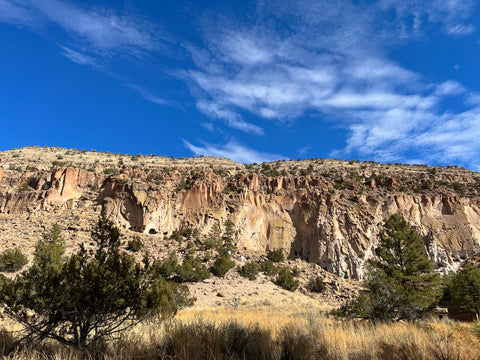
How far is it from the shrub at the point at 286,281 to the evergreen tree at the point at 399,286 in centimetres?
1251

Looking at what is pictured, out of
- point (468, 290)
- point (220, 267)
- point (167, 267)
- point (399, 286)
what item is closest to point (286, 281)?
point (220, 267)

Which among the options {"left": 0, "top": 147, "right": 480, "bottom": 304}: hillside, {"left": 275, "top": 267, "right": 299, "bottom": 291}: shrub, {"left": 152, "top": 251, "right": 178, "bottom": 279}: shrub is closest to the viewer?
{"left": 152, "top": 251, "right": 178, "bottom": 279}: shrub

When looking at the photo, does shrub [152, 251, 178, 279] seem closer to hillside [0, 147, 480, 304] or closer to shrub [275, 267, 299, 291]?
hillside [0, 147, 480, 304]

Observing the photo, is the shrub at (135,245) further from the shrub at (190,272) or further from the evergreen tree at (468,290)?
the evergreen tree at (468,290)

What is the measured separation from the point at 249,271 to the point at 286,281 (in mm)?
3944

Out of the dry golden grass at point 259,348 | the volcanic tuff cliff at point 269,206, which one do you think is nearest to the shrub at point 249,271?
the volcanic tuff cliff at point 269,206

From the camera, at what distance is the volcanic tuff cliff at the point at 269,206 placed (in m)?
32.6

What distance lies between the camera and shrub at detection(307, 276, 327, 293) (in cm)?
2747

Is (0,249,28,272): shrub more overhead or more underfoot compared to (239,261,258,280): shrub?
more overhead

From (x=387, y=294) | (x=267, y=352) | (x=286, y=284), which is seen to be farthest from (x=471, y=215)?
(x=267, y=352)

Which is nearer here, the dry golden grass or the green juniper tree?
the dry golden grass

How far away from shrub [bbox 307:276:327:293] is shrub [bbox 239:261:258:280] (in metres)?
5.91

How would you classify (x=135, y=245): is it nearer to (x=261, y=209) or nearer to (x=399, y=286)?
(x=261, y=209)

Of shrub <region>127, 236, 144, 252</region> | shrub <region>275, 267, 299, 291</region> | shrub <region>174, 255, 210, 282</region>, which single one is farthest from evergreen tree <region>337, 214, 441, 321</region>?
shrub <region>127, 236, 144, 252</region>
